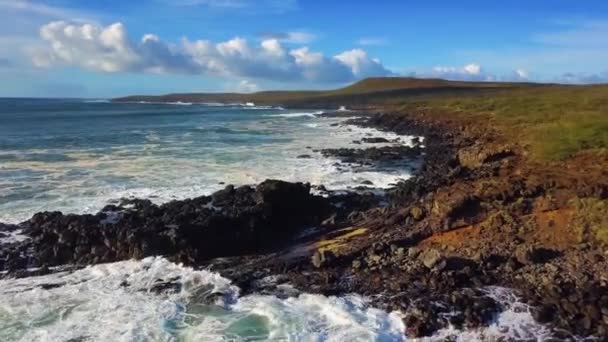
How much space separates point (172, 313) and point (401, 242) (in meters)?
6.57

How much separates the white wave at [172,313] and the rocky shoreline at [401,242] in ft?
2.03

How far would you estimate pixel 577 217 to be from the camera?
16328 millimetres

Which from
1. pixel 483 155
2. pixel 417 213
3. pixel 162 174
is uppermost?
pixel 483 155

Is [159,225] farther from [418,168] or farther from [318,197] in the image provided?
[418,168]

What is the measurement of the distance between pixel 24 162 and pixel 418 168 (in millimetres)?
24625

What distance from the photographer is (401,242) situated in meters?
16.8

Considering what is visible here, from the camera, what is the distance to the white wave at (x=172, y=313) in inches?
504

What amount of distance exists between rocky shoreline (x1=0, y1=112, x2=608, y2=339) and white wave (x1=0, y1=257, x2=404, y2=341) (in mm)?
617

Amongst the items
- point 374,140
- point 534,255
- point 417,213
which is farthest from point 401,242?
point 374,140

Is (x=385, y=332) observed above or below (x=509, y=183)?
below

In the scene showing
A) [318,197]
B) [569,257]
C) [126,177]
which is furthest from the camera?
[126,177]

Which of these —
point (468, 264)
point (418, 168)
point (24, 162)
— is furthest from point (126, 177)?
point (468, 264)

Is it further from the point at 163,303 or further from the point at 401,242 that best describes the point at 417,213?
the point at 163,303

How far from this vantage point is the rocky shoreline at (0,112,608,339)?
13.5 m
